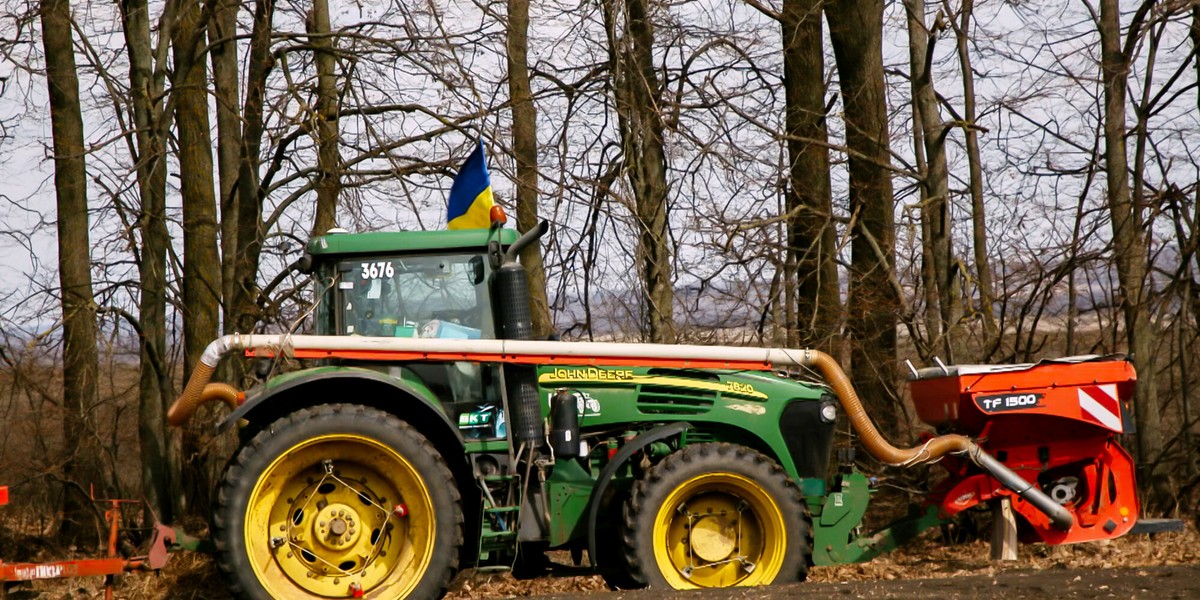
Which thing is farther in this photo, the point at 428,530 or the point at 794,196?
the point at 794,196

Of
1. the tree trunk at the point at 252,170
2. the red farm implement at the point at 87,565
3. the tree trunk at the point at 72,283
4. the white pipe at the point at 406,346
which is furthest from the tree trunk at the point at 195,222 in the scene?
the white pipe at the point at 406,346

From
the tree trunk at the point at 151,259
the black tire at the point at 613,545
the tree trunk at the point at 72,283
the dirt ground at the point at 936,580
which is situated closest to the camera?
the dirt ground at the point at 936,580

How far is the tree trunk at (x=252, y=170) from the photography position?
12078 millimetres

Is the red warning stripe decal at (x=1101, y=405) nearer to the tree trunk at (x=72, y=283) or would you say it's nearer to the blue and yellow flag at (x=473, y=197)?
the blue and yellow flag at (x=473, y=197)

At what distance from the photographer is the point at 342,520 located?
6.95 meters

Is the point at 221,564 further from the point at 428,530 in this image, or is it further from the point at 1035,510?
the point at 1035,510

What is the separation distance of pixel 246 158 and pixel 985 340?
7.14 m

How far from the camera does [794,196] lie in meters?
12.5

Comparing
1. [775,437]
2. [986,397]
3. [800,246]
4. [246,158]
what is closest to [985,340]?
[800,246]

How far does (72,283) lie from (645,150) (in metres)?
6.02

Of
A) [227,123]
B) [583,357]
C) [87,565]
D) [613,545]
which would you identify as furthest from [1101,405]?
[227,123]

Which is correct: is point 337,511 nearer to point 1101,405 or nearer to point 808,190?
point 1101,405

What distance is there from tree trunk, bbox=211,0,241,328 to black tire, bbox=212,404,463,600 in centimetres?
598

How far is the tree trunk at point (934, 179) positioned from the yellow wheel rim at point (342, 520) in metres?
6.04
